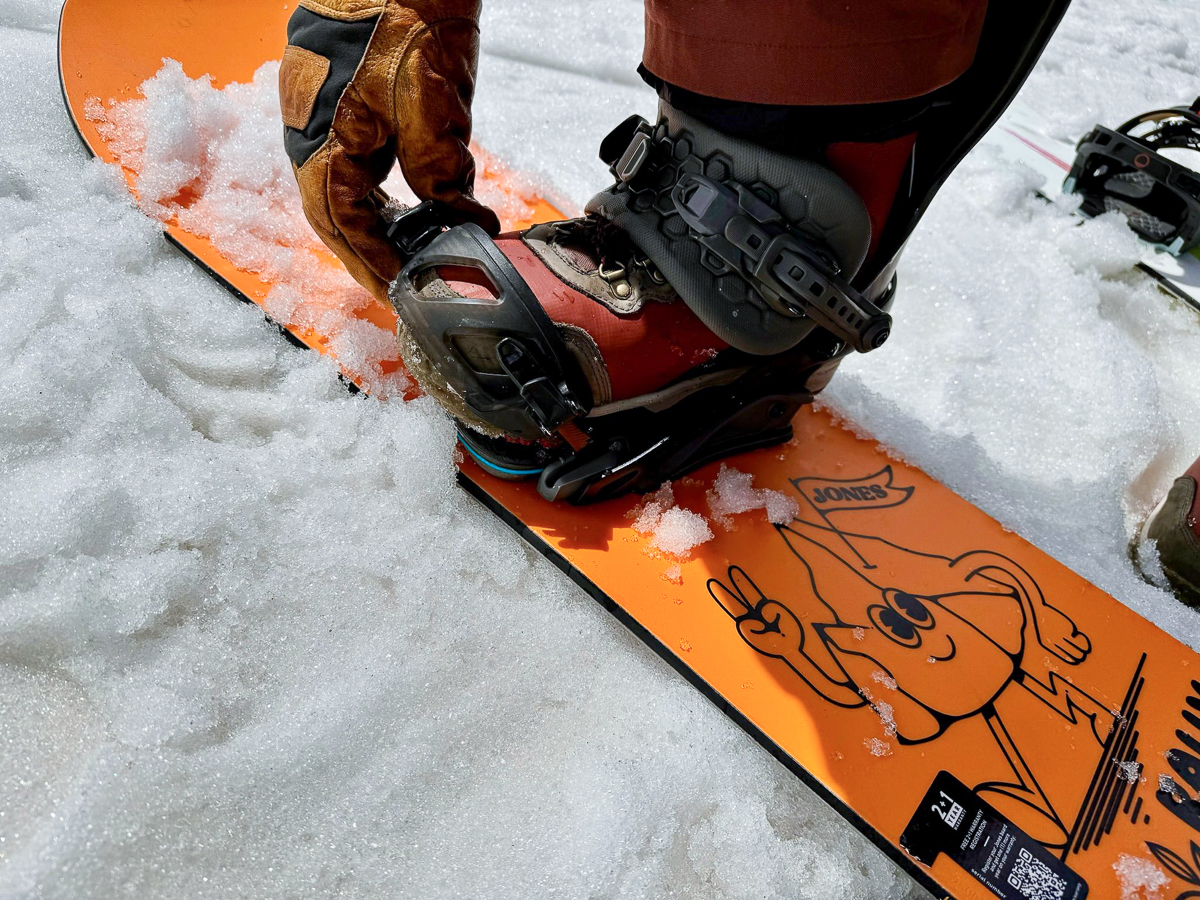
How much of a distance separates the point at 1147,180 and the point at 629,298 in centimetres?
177

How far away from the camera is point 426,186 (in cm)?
108

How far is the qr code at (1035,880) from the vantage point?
92cm

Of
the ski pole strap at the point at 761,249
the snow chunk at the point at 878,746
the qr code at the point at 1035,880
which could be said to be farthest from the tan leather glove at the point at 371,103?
the qr code at the point at 1035,880

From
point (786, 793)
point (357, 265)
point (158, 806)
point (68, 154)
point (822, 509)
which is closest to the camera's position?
point (158, 806)

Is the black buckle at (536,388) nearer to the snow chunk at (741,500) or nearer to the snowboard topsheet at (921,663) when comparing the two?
the snowboard topsheet at (921,663)

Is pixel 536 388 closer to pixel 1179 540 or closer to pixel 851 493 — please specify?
pixel 851 493

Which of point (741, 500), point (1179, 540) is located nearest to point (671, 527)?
point (741, 500)

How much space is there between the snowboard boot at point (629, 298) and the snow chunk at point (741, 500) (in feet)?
0.54

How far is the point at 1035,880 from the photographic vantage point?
0.93 metres

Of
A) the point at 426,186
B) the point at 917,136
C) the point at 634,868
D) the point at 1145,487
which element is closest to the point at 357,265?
the point at 426,186

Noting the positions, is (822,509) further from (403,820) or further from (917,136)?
(403,820)

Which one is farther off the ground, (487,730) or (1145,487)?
(1145,487)

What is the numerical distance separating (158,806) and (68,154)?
1287 mm

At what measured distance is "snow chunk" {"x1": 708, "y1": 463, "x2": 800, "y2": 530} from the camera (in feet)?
4.03
